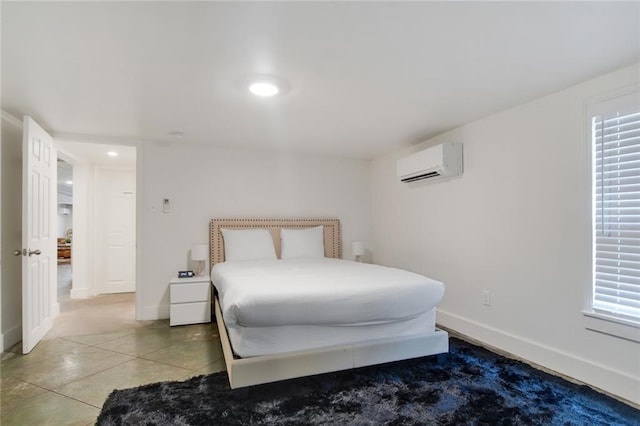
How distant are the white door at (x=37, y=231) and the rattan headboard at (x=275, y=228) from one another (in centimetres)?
162

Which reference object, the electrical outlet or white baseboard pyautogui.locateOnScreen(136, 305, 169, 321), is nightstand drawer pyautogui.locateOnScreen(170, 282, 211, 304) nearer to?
white baseboard pyautogui.locateOnScreen(136, 305, 169, 321)

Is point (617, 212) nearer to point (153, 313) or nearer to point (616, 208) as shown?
point (616, 208)

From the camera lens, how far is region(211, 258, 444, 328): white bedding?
6.77 feet

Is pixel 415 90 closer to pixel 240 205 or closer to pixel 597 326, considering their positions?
pixel 597 326

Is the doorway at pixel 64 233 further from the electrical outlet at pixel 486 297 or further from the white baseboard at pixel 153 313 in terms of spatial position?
the electrical outlet at pixel 486 297

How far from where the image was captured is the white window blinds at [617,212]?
209 centimetres

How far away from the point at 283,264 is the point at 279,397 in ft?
5.35

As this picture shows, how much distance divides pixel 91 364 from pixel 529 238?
3.66 meters

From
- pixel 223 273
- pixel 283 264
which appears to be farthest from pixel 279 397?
pixel 283 264

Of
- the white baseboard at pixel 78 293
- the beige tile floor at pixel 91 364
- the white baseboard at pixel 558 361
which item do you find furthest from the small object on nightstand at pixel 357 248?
the white baseboard at pixel 78 293

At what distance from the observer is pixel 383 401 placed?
6.72 feet

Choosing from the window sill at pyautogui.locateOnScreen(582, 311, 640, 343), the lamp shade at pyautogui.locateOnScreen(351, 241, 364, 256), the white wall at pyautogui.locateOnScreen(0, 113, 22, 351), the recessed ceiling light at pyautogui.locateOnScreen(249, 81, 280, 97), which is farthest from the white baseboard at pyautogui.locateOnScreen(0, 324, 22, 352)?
the window sill at pyautogui.locateOnScreen(582, 311, 640, 343)

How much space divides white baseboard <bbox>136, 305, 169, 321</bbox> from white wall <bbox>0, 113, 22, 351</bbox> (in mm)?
1049

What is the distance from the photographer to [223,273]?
309 cm
